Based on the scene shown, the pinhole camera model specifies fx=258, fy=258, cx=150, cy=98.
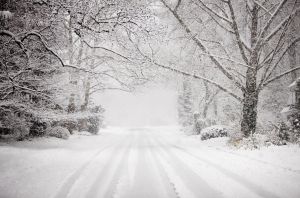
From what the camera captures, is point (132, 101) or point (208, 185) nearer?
point (208, 185)

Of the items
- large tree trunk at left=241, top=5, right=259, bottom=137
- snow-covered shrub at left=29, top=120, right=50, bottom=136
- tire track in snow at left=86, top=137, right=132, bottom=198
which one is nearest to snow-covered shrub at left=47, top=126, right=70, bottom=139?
snow-covered shrub at left=29, top=120, right=50, bottom=136

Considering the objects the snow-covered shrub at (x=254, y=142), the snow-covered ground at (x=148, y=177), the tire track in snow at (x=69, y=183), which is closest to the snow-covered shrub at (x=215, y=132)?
the snow-covered shrub at (x=254, y=142)

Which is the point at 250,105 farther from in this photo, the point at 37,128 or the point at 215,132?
the point at 37,128

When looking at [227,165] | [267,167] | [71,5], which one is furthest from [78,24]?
[267,167]

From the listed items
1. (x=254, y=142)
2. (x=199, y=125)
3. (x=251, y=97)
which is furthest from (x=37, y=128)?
(x=199, y=125)

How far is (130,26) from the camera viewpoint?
8.49 m

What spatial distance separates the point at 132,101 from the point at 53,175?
378 ft

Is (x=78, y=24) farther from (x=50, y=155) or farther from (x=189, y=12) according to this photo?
(x=189, y=12)

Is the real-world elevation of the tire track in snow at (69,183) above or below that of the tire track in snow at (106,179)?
below

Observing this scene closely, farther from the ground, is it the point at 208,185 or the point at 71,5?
the point at 71,5

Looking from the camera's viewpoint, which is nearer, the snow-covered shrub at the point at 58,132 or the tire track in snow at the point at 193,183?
the tire track in snow at the point at 193,183

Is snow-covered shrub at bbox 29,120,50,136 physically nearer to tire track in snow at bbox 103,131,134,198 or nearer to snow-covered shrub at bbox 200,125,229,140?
tire track in snow at bbox 103,131,134,198

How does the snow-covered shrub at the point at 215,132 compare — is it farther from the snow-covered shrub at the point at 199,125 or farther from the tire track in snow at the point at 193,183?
the tire track in snow at the point at 193,183

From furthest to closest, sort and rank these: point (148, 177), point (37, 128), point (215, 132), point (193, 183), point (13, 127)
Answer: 1. point (215, 132)
2. point (37, 128)
3. point (13, 127)
4. point (148, 177)
5. point (193, 183)
